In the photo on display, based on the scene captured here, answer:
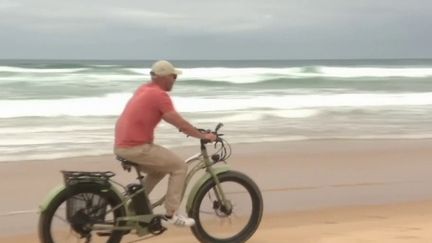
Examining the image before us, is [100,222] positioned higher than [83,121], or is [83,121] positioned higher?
[83,121]

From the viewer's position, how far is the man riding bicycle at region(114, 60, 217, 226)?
536cm

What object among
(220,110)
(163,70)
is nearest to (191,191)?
(163,70)

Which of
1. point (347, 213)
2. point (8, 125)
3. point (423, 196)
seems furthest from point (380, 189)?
point (8, 125)

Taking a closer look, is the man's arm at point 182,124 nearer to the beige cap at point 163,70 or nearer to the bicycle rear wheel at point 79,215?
the beige cap at point 163,70

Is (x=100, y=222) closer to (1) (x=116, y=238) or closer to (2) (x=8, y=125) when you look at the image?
(1) (x=116, y=238)

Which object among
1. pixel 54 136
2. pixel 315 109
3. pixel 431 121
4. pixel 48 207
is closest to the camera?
pixel 48 207

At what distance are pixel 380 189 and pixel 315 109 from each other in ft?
42.3

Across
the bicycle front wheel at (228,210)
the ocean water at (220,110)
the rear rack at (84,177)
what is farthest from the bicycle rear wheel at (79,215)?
the ocean water at (220,110)

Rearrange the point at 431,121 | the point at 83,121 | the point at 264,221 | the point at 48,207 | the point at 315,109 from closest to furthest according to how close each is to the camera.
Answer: the point at 48,207 → the point at 264,221 → the point at 83,121 → the point at 431,121 → the point at 315,109

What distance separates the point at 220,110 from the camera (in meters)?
20.9

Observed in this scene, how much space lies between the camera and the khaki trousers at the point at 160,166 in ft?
17.9

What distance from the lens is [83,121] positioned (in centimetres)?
1720

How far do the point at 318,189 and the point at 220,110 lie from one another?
39.3ft

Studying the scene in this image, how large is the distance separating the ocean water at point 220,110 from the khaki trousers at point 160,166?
5974 millimetres
